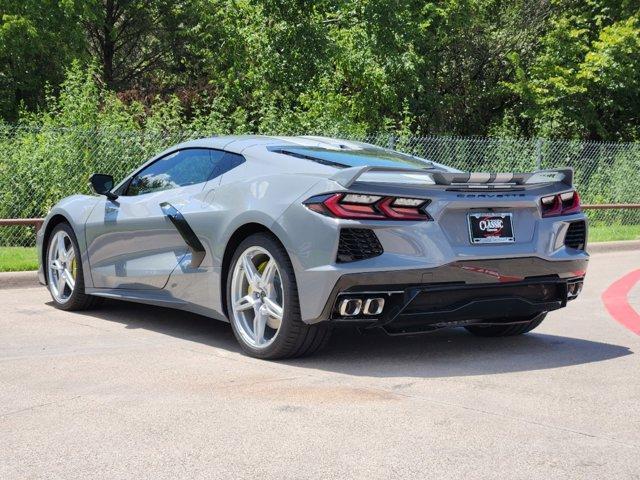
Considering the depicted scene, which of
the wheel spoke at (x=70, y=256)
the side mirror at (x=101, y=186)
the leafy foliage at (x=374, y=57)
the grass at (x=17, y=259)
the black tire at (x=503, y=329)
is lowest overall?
the black tire at (x=503, y=329)

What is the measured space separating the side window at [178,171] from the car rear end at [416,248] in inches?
53.1

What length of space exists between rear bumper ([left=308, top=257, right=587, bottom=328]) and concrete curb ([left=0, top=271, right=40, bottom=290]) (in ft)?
17.8

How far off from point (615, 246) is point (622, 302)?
7488 mm

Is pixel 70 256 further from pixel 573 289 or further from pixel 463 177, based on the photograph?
pixel 573 289

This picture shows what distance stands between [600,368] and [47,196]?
9.60 metres

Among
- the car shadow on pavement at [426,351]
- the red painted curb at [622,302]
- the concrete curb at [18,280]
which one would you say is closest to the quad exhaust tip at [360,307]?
the car shadow on pavement at [426,351]

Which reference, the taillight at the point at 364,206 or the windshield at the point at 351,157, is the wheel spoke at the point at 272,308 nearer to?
the taillight at the point at 364,206

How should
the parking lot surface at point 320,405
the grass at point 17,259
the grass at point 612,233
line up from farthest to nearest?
the grass at point 612,233 < the grass at point 17,259 < the parking lot surface at point 320,405

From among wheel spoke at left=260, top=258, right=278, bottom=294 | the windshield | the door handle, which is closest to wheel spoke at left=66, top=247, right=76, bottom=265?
the door handle

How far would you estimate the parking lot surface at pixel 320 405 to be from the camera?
423cm

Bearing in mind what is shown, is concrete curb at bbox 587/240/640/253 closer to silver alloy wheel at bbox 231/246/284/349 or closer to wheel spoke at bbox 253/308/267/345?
silver alloy wheel at bbox 231/246/284/349

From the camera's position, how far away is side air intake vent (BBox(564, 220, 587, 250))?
22.2ft

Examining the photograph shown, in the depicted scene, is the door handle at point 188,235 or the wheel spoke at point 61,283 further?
the wheel spoke at point 61,283

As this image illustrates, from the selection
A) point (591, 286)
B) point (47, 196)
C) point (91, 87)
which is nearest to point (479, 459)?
point (591, 286)
